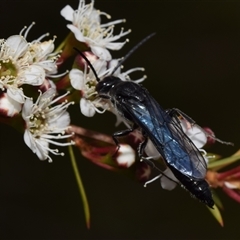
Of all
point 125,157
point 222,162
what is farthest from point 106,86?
point 222,162

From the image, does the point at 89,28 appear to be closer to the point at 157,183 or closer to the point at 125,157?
the point at 125,157

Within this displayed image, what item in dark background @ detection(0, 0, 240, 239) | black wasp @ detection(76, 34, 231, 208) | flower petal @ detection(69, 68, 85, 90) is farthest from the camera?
dark background @ detection(0, 0, 240, 239)

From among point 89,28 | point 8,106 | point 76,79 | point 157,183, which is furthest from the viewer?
point 157,183

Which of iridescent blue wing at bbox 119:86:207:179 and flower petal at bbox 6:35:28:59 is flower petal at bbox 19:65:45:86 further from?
iridescent blue wing at bbox 119:86:207:179

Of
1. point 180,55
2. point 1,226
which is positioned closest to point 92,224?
point 1,226

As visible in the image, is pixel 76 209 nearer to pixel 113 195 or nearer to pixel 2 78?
pixel 113 195

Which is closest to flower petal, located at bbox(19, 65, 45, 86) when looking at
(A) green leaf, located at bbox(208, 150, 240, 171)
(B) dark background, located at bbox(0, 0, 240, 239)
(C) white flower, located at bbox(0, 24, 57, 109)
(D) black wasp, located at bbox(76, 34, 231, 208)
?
(C) white flower, located at bbox(0, 24, 57, 109)
